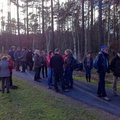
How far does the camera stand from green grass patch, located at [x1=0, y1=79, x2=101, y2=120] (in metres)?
5.48

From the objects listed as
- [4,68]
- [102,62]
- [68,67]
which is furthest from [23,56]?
[102,62]

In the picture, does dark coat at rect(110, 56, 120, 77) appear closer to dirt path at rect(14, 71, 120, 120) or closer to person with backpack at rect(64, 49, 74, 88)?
dirt path at rect(14, 71, 120, 120)

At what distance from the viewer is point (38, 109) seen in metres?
6.11

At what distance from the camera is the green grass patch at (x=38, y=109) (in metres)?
5.48

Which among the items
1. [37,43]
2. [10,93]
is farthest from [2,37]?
[10,93]

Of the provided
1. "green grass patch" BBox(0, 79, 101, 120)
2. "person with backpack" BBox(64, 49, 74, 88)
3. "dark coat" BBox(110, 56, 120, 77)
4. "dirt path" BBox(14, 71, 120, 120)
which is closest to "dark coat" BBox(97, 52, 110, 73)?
"dark coat" BBox(110, 56, 120, 77)

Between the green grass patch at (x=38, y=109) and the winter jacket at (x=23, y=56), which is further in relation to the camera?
the winter jacket at (x=23, y=56)

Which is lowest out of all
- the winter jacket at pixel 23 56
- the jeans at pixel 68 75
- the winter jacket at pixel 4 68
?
the jeans at pixel 68 75

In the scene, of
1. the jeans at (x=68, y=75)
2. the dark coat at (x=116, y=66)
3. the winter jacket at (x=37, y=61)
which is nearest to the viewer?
the dark coat at (x=116, y=66)

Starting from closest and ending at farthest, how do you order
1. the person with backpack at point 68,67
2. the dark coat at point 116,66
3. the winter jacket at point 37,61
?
the dark coat at point 116,66 < the person with backpack at point 68,67 < the winter jacket at point 37,61

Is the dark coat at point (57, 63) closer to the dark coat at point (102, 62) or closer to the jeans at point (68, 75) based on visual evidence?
the jeans at point (68, 75)

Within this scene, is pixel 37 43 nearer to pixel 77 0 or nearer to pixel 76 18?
pixel 76 18

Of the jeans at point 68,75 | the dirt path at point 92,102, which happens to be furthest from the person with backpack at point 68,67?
the dirt path at point 92,102

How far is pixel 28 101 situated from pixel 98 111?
284 centimetres
